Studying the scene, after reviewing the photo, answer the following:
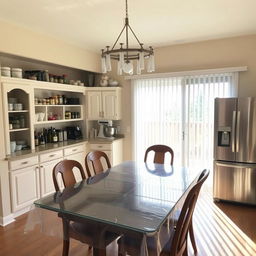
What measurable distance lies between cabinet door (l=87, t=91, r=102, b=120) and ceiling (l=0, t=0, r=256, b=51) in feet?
3.72

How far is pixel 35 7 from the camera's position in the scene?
2.70 meters

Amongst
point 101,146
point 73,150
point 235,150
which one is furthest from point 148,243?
point 101,146

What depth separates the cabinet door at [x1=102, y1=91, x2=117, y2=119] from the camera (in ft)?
15.6

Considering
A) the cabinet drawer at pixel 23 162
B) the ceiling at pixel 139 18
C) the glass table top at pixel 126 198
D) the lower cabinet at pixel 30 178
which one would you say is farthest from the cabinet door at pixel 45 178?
the ceiling at pixel 139 18

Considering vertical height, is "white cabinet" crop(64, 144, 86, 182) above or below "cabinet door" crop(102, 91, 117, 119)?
below

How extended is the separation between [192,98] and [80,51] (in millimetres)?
2316

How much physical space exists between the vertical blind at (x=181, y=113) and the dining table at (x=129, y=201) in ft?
5.34

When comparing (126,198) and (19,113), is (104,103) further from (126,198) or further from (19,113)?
(126,198)

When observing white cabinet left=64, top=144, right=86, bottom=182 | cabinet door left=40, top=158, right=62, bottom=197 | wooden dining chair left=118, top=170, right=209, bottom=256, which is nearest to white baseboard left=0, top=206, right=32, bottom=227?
cabinet door left=40, top=158, right=62, bottom=197

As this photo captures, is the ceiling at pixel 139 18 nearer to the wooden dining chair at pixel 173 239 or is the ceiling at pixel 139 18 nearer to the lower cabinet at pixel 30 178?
the lower cabinet at pixel 30 178

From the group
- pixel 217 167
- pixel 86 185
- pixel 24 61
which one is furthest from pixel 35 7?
pixel 217 167

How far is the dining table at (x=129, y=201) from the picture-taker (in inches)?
62.9

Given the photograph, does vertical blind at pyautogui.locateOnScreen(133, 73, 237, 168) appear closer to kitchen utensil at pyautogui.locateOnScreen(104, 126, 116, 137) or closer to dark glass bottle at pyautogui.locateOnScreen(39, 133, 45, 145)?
kitchen utensil at pyautogui.locateOnScreen(104, 126, 116, 137)

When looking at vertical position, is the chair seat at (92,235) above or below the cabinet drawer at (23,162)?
below
